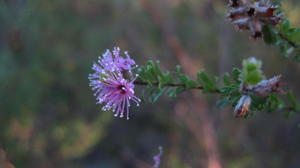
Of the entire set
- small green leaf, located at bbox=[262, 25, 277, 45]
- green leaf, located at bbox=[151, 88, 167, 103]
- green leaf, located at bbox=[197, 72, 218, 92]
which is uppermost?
small green leaf, located at bbox=[262, 25, 277, 45]

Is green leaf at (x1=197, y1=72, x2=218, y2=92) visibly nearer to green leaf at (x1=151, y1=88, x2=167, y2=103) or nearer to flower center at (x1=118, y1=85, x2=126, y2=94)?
green leaf at (x1=151, y1=88, x2=167, y2=103)

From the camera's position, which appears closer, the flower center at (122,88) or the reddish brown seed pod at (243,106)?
the reddish brown seed pod at (243,106)

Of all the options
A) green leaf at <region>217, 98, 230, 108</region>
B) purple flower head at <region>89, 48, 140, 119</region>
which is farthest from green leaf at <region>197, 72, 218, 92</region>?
purple flower head at <region>89, 48, 140, 119</region>

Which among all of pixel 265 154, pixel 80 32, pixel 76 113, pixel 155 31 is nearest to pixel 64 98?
pixel 76 113

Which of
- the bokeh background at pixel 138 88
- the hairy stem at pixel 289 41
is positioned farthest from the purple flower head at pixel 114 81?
the bokeh background at pixel 138 88

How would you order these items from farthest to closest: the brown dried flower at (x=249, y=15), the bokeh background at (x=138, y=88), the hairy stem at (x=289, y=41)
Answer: the bokeh background at (x=138, y=88), the hairy stem at (x=289, y=41), the brown dried flower at (x=249, y=15)

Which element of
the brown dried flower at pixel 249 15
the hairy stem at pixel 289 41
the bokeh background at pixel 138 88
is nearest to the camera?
the brown dried flower at pixel 249 15

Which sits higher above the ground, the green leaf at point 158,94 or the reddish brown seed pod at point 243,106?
the green leaf at point 158,94

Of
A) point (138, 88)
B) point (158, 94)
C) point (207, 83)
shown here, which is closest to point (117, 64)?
point (158, 94)

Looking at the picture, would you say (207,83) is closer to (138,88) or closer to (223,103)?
(223,103)

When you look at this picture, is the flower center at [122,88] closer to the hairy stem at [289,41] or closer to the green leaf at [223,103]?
the green leaf at [223,103]
